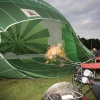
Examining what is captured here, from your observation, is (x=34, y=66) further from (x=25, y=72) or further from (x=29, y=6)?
(x=29, y=6)

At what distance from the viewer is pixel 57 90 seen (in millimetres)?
2930

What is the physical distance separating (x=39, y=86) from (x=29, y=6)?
3.27 m

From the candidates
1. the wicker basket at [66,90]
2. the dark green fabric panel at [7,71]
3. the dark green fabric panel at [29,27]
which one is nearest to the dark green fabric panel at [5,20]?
the dark green fabric panel at [7,71]

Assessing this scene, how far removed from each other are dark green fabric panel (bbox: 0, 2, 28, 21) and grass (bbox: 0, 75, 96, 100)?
2468mm

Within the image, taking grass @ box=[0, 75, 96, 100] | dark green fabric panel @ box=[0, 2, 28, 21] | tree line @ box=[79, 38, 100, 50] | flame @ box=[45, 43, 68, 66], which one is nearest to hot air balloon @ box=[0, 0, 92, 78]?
dark green fabric panel @ box=[0, 2, 28, 21]

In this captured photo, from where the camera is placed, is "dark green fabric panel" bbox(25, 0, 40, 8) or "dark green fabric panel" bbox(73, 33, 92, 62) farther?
"dark green fabric panel" bbox(73, 33, 92, 62)

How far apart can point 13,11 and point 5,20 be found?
721 mm

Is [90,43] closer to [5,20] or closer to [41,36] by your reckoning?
[41,36]

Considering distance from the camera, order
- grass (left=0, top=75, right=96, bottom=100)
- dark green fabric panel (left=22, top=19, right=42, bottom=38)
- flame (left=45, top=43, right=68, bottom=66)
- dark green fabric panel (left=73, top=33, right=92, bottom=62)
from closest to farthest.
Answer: grass (left=0, top=75, right=96, bottom=100) < dark green fabric panel (left=73, top=33, right=92, bottom=62) < flame (left=45, top=43, right=68, bottom=66) < dark green fabric panel (left=22, top=19, right=42, bottom=38)

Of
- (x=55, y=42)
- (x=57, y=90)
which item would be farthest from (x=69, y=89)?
(x=55, y=42)

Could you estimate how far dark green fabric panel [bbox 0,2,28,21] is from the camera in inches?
338

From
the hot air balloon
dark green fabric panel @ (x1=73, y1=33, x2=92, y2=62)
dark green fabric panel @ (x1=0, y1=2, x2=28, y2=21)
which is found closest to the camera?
dark green fabric panel @ (x1=0, y1=2, x2=28, y2=21)

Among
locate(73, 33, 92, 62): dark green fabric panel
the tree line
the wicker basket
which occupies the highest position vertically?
the tree line

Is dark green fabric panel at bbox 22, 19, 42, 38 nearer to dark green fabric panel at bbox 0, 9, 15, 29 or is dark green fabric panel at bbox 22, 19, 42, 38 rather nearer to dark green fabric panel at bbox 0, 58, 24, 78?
dark green fabric panel at bbox 0, 58, 24, 78
